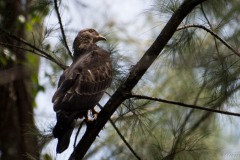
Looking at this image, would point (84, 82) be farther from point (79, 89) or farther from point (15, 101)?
point (15, 101)

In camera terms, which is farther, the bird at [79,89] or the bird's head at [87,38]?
the bird's head at [87,38]

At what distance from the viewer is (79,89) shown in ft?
15.1

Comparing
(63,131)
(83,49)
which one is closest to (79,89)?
(63,131)

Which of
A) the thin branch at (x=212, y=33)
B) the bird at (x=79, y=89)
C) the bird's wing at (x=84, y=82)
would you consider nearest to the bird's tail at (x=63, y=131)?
the bird at (x=79, y=89)

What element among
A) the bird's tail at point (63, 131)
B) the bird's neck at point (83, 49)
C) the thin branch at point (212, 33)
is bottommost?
the bird's tail at point (63, 131)

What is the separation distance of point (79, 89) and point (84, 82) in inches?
4.8

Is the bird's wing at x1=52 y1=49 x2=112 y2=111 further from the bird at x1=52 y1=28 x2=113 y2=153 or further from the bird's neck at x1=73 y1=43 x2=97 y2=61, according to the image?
the bird's neck at x1=73 y1=43 x2=97 y2=61

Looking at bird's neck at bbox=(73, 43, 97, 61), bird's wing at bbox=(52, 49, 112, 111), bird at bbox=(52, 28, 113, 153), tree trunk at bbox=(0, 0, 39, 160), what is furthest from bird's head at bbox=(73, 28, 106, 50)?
tree trunk at bbox=(0, 0, 39, 160)

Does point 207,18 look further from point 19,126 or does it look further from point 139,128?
point 19,126

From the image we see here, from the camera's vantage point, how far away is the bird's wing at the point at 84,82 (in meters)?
4.44

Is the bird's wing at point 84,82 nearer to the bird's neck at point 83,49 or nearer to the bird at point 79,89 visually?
the bird at point 79,89

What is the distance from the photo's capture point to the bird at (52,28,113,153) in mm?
4223

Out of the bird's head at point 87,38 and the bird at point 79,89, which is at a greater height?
the bird's head at point 87,38

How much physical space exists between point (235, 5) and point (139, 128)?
47.1 inches
